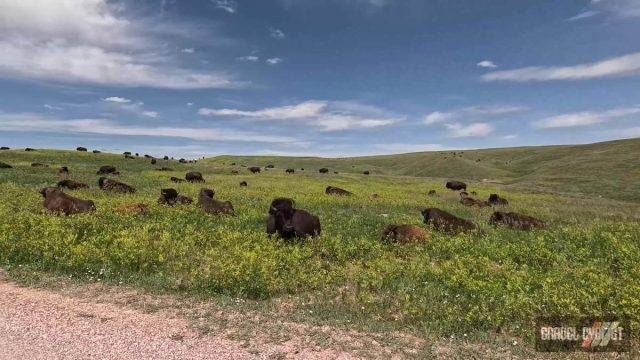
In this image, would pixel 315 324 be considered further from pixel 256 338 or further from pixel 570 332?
pixel 570 332

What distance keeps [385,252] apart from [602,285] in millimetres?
6534

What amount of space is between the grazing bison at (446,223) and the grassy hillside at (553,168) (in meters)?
39.3

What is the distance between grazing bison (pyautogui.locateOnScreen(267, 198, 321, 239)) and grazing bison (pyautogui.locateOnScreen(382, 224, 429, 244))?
2712mm

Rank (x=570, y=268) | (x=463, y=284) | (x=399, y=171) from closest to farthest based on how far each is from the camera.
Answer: (x=463, y=284)
(x=570, y=268)
(x=399, y=171)

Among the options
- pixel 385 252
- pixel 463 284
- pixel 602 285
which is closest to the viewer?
pixel 602 285

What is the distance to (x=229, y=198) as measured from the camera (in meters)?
31.2

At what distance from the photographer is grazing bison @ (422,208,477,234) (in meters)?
21.5

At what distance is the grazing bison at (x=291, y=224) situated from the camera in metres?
18.2

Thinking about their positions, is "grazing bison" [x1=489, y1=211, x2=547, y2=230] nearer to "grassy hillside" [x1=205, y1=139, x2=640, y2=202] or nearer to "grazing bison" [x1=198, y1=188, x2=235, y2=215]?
"grazing bison" [x1=198, y1=188, x2=235, y2=215]

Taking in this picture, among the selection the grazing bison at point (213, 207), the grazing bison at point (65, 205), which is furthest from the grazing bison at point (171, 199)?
the grazing bison at point (65, 205)

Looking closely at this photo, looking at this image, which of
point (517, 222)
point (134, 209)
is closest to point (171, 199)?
point (134, 209)

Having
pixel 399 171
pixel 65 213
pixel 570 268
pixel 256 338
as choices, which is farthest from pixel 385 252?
pixel 399 171

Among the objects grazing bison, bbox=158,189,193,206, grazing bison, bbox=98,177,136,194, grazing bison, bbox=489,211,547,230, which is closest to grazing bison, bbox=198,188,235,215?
grazing bison, bbox=158,189,193,206

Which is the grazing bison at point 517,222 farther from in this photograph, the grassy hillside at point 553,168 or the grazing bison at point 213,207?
the grassy hillside at point 553,168
